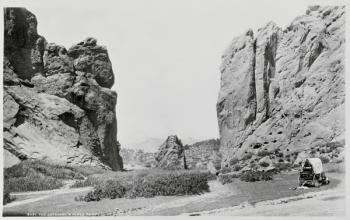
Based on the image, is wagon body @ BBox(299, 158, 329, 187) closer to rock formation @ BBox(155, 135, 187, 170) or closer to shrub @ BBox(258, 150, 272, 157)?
shrub @ BBox(258, 150, 272, 157)

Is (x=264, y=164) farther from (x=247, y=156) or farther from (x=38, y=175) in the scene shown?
(x=38, y=175)

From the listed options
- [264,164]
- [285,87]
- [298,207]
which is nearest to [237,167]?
[264,164]

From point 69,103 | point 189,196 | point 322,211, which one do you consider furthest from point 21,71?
point 322,211

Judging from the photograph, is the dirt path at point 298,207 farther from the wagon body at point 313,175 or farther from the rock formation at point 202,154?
the rock formation at point 202,154

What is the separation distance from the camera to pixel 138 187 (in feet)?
58.7

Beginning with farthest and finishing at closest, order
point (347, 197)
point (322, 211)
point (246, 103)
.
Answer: point (246, 103)
point (347, 197)
point (322, 211)

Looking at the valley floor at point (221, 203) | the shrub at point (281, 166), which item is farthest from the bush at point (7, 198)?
the shrub at point (281, 166)

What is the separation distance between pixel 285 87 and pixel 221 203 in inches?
580

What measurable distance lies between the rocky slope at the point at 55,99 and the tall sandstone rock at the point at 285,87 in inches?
332

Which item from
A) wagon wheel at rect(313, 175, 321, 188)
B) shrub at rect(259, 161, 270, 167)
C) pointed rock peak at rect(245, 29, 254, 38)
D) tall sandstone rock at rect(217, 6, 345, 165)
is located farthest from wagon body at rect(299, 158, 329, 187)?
pointed rock peak at rect(245, 29, 254, 38)

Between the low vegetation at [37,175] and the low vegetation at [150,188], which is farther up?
the low vegetation at [37,175]

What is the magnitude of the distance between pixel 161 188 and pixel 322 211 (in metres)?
5.89

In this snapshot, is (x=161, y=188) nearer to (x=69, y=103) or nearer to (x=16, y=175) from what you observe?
(x=16, y=175)

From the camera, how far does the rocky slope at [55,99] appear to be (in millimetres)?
25828
